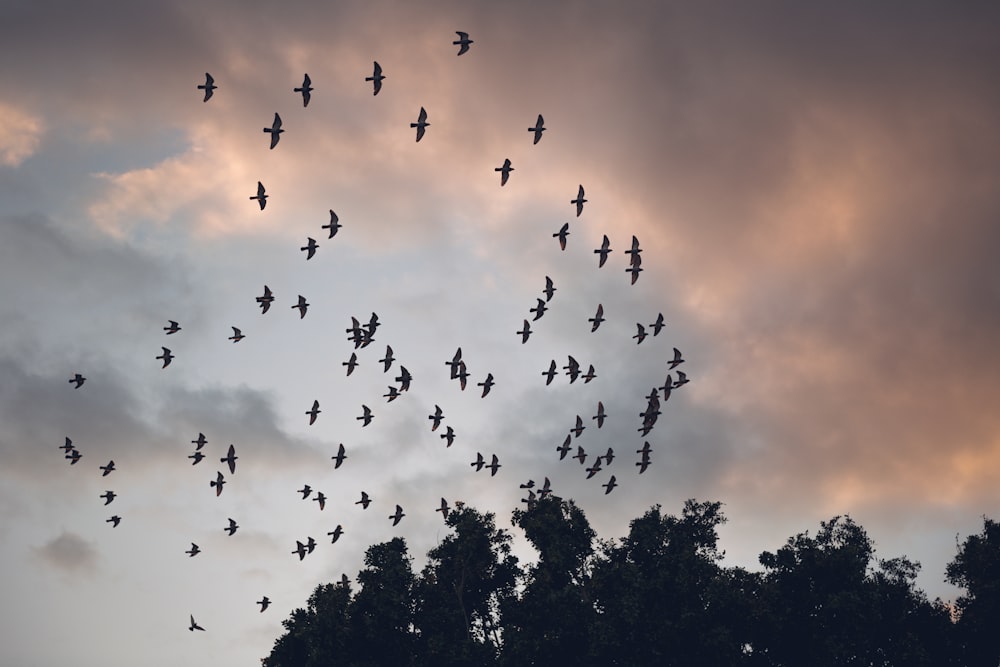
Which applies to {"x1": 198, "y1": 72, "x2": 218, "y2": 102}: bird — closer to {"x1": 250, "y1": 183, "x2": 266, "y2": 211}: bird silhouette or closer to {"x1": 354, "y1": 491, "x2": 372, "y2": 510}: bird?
{"x1": 250, "y1": 183, "x2": 266, "y2": 211}: bird silhouette

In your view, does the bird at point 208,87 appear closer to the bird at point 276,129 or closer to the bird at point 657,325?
the bird at point 276,129

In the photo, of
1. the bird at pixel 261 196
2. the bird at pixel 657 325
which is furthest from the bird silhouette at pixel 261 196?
the bird at pixel 657 325

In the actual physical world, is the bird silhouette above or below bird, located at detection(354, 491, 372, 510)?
above

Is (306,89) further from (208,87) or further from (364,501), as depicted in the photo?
(364,501)

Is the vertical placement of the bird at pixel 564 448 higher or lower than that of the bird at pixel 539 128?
Result: lower

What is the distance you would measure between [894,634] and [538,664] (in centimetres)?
2372

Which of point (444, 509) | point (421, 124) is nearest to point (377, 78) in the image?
point (421, 124)

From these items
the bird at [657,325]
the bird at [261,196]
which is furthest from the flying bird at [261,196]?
the bird at [657,325]

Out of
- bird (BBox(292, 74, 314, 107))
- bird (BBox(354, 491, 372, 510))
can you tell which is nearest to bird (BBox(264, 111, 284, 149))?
bird (BBox(292, 74, 314, 107))

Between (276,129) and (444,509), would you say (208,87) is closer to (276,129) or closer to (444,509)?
(276,129)

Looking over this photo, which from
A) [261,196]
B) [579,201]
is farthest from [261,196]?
[579,201]

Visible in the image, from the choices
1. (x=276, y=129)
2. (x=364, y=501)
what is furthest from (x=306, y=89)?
(x=364, y=501)

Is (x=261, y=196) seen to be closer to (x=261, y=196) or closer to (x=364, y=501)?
(x=261, y=196)

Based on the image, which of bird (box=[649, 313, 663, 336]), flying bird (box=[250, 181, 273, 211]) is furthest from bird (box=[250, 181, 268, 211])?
bird (box=[649, 313, 663, 336])
